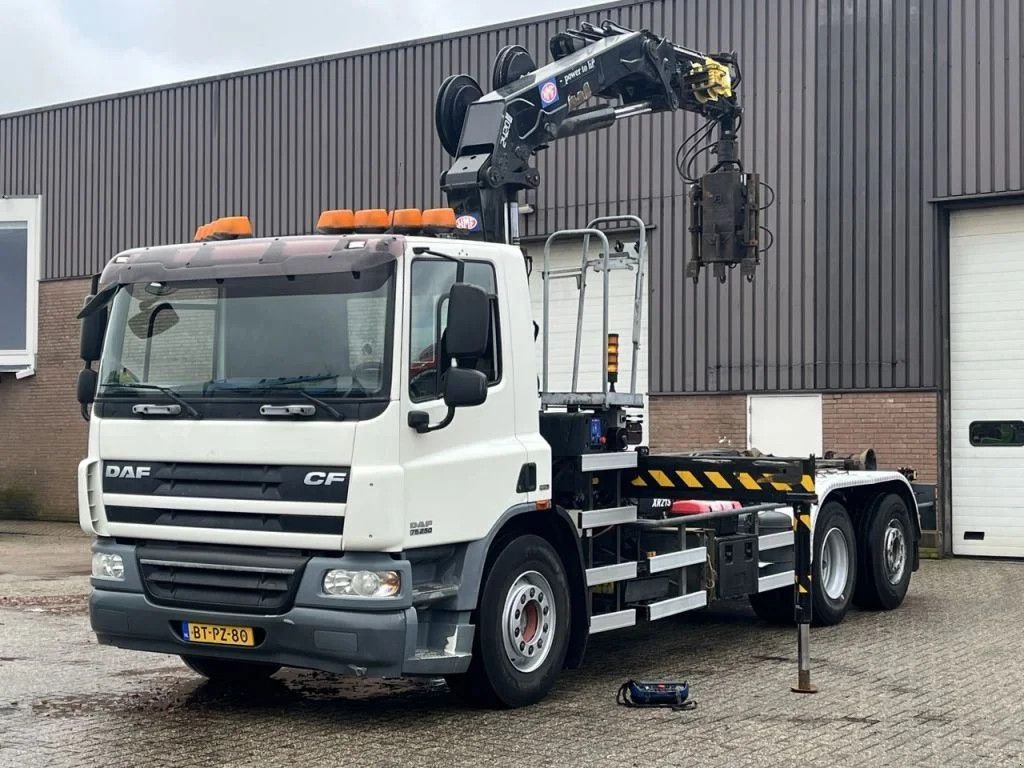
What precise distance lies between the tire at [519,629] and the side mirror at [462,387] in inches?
42.2

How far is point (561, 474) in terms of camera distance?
29.3 feet

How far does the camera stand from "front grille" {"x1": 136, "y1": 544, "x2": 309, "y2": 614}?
7.55m

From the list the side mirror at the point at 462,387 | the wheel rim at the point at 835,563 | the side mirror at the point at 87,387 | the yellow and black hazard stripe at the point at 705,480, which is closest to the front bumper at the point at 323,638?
the side mirror at the point at 462,387

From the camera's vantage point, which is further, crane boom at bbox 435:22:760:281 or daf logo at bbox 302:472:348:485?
crane boom at bbox 435:22:760:281

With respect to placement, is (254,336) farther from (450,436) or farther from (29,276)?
(29,276)

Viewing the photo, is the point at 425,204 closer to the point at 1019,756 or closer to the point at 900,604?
the point at 900,604

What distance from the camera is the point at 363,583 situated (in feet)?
24.3

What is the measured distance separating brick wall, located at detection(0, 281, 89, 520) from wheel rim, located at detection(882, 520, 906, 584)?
56.3ft

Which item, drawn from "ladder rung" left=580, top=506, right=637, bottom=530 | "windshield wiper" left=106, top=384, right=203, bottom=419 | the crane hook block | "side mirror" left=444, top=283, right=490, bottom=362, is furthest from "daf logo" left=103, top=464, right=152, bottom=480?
the crane hook block

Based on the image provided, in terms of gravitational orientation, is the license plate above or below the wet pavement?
above

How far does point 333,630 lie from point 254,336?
171cm

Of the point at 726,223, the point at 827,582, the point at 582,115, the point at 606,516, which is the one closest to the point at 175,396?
the point at 606,516

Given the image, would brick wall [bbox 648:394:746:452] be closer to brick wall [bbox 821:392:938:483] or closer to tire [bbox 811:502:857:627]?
brick wall [bbox 821:392:938:483]

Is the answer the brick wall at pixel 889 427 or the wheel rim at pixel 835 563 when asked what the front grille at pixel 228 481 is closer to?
the wheel rim at pixel 835 563
